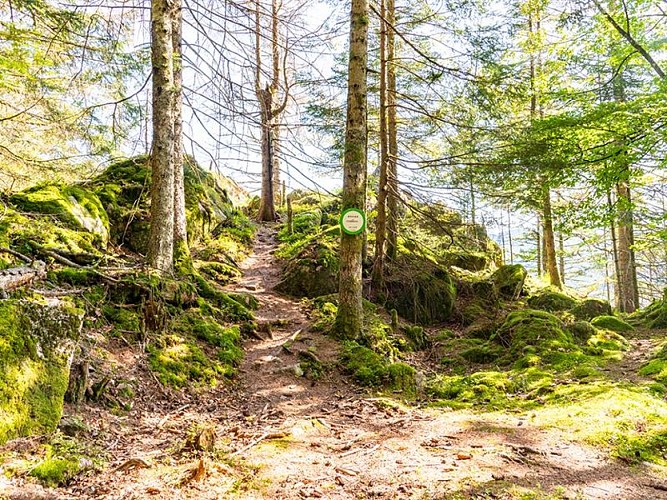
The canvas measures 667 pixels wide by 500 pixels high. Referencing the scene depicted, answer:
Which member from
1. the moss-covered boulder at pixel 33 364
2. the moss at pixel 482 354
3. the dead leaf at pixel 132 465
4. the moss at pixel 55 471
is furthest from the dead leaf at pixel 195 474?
the moss at pixel 482 354

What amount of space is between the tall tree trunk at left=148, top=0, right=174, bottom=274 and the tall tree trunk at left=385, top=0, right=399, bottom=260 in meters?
4.70

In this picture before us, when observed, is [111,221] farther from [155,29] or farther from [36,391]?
[36,391]

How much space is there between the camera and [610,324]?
955cm

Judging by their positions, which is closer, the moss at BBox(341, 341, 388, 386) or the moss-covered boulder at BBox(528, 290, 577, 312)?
the moss at BBox(341, 341, 388, 386)

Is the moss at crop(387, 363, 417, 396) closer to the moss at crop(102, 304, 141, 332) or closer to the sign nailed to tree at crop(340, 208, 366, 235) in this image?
the sign nailed to tree at crop(340, 208, 366, 235)

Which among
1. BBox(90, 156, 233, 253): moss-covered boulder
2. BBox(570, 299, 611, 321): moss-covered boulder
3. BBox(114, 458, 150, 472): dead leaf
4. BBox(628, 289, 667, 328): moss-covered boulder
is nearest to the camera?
BBox(114, 458, 150, 472): dead leaf

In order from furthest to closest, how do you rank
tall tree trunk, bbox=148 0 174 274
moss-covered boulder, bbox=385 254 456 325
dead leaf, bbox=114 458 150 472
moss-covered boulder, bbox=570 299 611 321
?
1. moss-covered boulder, bbox=570 299 611 321
2. moss-covered boulder, bbox=385 254 456 325
3. tall tree trunk, bbox=148 0 174 274
4. dead leaf, bbox=114 458 150 472

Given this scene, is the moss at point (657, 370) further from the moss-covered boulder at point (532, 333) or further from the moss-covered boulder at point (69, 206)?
the moss-covered boulder at point (69, 206)

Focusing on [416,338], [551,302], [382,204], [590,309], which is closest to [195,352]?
[416,338]

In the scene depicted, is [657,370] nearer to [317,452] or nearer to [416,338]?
[416,338]

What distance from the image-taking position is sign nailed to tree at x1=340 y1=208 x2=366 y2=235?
6.11 meters

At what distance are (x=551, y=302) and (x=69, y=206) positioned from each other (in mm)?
11187

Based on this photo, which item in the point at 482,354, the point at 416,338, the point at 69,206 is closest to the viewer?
the point at 69,206

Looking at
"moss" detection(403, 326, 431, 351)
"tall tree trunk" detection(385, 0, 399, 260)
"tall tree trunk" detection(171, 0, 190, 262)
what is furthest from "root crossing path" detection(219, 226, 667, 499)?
"tall tree trunk" detection(385, 0, 399, 260)
